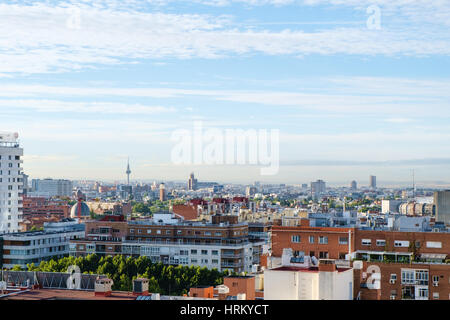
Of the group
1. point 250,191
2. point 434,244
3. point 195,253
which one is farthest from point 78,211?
point 434,244

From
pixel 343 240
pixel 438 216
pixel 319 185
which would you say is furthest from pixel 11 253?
pixel 319 185

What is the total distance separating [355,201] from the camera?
5200 centimetres

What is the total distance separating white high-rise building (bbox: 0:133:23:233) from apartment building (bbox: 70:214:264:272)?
18.9 feet

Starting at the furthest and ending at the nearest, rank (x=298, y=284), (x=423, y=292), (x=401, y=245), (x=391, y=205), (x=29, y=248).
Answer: (x=391, y=205) < (x=29, y=248) < (x=401, y=245) < (x=423, y=292) < (x=298, y=284)

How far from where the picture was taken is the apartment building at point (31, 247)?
17.2m

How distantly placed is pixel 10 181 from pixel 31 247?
6.24 m

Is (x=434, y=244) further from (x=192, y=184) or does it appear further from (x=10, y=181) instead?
(x=192, y=184)

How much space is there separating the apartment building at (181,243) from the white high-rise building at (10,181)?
576 centimetres

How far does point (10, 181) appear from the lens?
23.1 m

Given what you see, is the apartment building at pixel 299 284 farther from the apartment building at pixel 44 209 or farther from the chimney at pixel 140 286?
the apartment building at pixel 44 209

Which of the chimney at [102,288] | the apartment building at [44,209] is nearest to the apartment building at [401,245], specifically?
the chimney at [102,288]

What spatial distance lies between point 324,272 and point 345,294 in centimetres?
95

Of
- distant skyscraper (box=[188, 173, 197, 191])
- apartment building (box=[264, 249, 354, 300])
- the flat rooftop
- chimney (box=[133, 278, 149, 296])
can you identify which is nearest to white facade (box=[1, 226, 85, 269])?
chimney (box=[133, 278, 149, 296])
